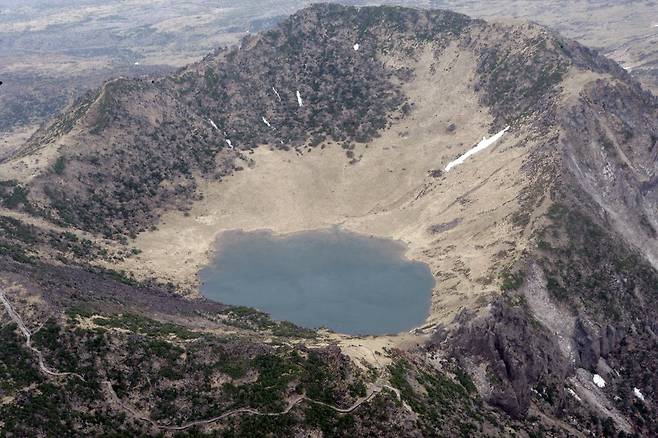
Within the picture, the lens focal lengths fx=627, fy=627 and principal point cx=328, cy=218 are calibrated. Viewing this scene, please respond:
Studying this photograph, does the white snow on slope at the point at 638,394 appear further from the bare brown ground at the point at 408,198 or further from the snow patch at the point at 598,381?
the bare brown ground at the point at 408,198

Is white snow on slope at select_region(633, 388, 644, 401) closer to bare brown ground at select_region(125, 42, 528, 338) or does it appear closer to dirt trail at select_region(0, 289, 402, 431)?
bare brown ground at select_region(125, 42, 528, 338)

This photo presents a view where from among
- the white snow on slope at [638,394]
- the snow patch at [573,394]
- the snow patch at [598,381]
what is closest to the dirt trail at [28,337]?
the snow patch at [573,394]

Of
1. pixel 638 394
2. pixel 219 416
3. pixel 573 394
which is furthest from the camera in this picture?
pixel 638 394

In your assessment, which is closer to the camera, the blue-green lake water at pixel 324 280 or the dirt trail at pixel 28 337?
the dirt trail at pixel 28 337

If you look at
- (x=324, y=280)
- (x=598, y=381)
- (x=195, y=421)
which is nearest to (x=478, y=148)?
(x=324, y=280)

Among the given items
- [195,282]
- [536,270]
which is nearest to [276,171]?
[195,282]

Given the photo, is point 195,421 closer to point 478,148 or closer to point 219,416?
point 219,416

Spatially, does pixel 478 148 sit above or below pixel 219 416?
above
